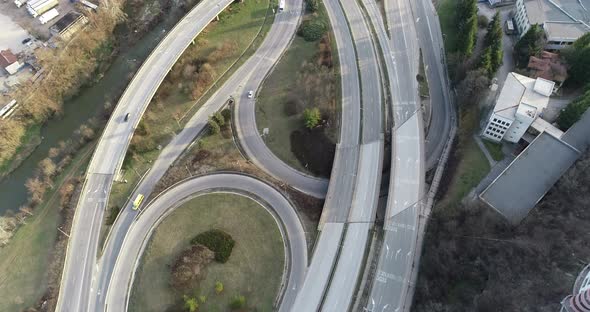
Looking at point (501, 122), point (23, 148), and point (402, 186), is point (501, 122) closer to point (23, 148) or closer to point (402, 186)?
point (402, 186)

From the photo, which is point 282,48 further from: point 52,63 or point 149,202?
point 52,63

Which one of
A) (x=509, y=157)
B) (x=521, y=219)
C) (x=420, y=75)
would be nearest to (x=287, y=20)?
(x=420, y=75)

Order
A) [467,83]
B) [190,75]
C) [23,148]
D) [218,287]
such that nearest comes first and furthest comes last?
[218,287]
[467,83]
[23,148]
[190,75]

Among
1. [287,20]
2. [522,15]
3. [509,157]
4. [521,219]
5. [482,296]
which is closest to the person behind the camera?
[482,296]

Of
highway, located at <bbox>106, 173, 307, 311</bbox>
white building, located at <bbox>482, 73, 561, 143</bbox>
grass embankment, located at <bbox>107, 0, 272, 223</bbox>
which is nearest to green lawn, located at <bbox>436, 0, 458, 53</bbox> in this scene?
white building, located at <bbox>482, 73, 561, 143</bbox>

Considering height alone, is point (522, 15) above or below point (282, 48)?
above

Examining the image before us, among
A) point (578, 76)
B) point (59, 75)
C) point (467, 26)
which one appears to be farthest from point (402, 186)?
point (59, 75)

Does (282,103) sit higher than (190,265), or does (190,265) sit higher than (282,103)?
(282,103)
